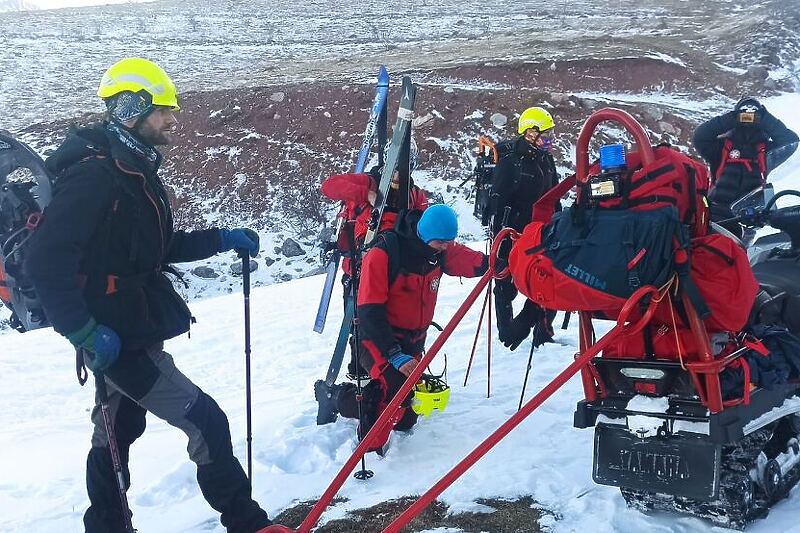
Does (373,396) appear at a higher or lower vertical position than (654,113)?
lower

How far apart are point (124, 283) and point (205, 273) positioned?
14059 millimetres

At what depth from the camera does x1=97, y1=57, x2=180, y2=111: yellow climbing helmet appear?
10.9ft

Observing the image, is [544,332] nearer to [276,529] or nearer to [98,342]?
[276,529]

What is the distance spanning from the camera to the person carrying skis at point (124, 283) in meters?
2.97

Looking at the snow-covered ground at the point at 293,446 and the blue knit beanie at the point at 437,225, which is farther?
the blue knit beanie at the point at 437,225

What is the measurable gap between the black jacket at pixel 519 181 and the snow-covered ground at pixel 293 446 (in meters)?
1.43

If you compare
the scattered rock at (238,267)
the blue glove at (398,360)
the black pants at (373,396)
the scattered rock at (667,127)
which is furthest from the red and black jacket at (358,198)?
the scattered rock at (667,127)

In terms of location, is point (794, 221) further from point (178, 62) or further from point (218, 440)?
point (178, 62)

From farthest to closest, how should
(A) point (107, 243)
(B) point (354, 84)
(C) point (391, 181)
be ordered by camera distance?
(B) point (354, 84) → (C) point (391, 181) → (A) point (107, 243)

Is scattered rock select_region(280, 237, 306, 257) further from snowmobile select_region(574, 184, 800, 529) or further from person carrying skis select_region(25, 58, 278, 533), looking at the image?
snowmobile select_region(574, 184, 800, 529)

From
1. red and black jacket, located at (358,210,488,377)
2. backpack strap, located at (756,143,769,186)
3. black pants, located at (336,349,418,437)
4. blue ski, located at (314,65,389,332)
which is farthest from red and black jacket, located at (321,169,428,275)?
backpack strap, located at (756,143,769,186)

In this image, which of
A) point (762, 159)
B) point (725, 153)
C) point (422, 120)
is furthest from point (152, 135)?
point (422, 120)

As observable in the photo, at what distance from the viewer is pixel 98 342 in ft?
9.96

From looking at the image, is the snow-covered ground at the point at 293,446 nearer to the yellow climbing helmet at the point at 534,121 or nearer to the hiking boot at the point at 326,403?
the hiking boot at the point at 326,403
